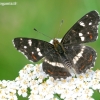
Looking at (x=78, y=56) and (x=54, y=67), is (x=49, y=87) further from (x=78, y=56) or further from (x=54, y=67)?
(x=78, y=56)

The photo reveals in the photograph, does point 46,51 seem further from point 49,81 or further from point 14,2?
point 14,2

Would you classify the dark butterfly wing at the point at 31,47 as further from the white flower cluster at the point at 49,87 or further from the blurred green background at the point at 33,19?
the blurred green background at the point at 33,19

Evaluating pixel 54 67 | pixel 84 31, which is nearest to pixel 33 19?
pixel 84 31

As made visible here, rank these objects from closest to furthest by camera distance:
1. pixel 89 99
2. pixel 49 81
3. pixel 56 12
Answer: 1. pixel 89 99
2. pixel 49 81
3. pixel 56 12

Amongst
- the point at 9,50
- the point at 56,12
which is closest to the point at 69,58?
the point at 9,50

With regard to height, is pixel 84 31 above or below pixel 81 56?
above

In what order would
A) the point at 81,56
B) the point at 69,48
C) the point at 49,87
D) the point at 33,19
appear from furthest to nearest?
1. the point at 33,19
2. the point at 69,48
3. the point at 81,56
4. the point at 49,87
